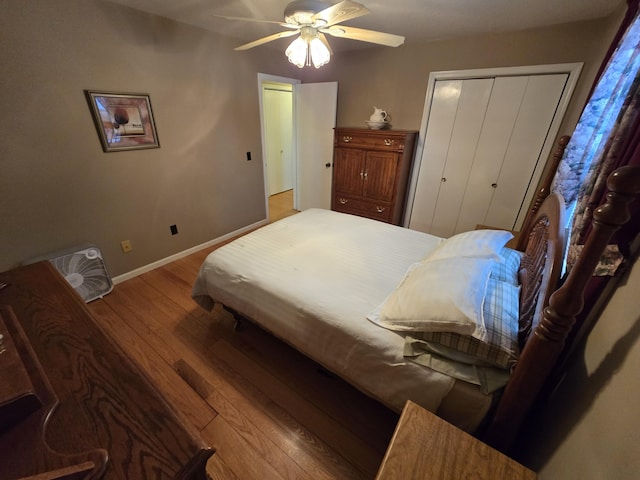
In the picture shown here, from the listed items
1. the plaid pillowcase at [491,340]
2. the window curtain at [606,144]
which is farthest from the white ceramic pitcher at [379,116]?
the plaid pillowcase at [491,340]

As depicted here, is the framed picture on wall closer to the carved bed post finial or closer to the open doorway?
the open doorway

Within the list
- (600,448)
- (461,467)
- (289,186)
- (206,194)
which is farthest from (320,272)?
(289,186)

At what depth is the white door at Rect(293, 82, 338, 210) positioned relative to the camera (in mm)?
3479

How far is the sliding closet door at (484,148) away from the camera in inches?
94.4

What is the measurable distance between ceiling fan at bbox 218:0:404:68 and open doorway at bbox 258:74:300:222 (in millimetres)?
2543

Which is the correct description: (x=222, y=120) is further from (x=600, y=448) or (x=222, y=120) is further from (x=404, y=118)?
(x=600, y=448)

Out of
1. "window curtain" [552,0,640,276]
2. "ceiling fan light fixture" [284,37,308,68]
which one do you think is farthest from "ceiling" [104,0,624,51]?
"window curtain" [552,0,640,276]

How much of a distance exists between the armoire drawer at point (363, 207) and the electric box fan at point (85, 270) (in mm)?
2588

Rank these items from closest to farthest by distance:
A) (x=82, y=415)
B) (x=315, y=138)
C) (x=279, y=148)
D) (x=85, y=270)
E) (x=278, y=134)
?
(x=82, y=415) < (x=85, y=270) < (x=315, y=138) < (x=278, y=134) < (x=279, y=148)

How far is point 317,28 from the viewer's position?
60.8 inches

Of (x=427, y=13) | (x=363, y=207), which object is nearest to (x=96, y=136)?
(x=363, y=207)

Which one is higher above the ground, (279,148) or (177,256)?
(279,148)

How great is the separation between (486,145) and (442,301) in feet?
7.85

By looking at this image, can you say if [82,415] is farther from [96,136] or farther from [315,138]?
[315,138]
